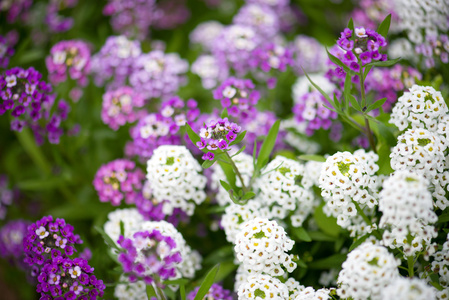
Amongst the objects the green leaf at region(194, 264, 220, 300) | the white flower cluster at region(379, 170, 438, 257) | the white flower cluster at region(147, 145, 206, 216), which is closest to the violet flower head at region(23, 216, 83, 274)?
the white flower cluster at region(147, 145, 206, 216)

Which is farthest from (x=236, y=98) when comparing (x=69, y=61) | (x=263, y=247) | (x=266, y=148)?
(x=69, y=61)

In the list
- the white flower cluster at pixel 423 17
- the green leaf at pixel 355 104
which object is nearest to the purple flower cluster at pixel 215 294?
the green leaf at pixel 355 104

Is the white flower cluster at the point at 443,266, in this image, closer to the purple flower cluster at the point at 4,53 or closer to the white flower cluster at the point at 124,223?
the white flower cluster at the point at 124,223

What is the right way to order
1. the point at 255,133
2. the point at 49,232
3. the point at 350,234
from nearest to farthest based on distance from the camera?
1. the point at 49,232
2. the point at 350,234
3. the point at 255,133

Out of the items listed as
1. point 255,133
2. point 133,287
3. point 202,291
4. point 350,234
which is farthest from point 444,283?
point 133,287

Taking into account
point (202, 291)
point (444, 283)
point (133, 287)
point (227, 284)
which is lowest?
point (227, 284)

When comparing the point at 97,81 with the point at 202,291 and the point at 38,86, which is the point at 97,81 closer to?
the point at 38,86
